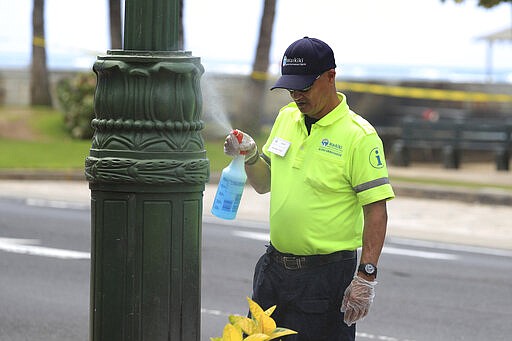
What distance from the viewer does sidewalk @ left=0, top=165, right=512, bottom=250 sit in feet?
47.4

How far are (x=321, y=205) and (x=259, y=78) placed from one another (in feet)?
63.8

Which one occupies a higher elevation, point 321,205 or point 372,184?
point 372,184

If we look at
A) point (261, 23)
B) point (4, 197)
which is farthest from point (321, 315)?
point (261, 23)

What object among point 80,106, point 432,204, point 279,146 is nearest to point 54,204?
point 432,204

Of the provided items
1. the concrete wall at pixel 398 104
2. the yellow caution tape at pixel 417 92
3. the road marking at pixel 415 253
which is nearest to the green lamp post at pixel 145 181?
the road marking at pixel 415 253

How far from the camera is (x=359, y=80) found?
26.5 metres

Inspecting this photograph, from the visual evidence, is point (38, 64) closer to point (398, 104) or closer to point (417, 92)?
point (398, 104)

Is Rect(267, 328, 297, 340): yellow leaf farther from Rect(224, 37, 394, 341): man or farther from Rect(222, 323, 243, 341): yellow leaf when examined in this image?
Rect(224, 37, 394, 341): man

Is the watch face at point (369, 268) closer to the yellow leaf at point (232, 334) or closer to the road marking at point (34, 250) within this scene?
the yellow leaf at point (232, 334)

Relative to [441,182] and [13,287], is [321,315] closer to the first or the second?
[13,287]

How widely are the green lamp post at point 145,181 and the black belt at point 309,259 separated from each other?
Result: 679 millimetres

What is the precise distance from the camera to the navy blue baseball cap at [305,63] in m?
4.83

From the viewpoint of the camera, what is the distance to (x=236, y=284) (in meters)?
10.2

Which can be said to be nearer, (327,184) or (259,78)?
(327,184)
